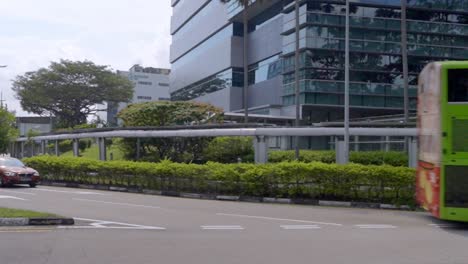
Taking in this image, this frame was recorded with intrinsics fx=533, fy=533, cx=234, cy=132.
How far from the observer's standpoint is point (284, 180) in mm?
20125

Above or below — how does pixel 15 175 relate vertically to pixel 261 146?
below

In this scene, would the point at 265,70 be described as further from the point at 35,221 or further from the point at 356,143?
the point at 35,221

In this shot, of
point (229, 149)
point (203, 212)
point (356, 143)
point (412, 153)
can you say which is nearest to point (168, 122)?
point (229, 149)

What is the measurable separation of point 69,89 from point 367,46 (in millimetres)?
36756

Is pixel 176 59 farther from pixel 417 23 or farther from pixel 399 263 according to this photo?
pixel 399 263

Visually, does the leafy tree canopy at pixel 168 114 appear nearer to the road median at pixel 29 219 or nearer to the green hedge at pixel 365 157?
the green hedge at pixel 365 157

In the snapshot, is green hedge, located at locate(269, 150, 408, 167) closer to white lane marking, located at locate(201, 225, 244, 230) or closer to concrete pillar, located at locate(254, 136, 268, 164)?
concrete pillar, located at locate(254, 136, 268, 164)

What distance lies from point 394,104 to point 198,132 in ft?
90.4

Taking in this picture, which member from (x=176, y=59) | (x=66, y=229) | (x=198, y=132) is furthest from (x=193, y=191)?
(x=176, y=59)

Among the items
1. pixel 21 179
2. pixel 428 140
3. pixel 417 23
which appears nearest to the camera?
pixel 428 140

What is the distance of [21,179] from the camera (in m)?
24.9

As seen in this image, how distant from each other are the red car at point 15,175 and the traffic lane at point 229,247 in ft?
47.9

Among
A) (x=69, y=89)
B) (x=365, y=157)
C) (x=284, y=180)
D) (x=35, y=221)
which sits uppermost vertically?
(x=69, y=89)

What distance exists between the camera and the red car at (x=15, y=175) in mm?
24500
